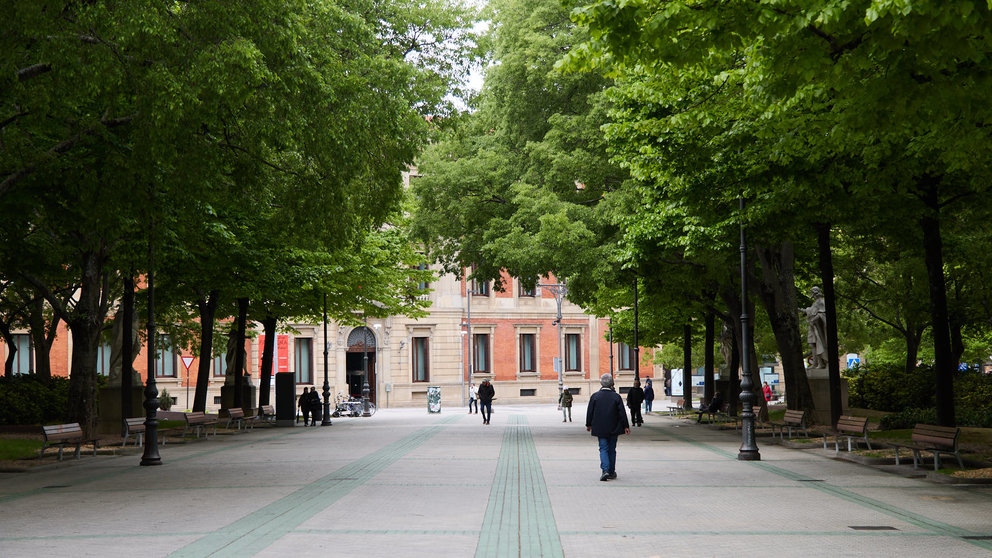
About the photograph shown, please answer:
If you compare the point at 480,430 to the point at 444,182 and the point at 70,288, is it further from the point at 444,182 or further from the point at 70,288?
the point at 70,288

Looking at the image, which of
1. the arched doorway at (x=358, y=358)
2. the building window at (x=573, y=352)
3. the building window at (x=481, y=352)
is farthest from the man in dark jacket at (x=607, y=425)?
the building window at (x=573, y=352)

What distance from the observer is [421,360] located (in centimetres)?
6444

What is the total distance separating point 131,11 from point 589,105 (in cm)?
1850

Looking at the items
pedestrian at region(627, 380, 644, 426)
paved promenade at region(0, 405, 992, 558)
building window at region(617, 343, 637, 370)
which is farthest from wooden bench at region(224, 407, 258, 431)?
building window at region(617, 343, 637, 370)

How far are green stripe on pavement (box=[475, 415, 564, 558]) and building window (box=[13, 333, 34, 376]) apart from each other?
44.9 meters

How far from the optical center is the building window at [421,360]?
64312 mm

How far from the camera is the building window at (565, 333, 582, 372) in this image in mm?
68125

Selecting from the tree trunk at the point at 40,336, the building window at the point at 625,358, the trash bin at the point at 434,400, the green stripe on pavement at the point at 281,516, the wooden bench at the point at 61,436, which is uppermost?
the tree trunk at the point at 40,336

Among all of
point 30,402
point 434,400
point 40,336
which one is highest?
point 40,336

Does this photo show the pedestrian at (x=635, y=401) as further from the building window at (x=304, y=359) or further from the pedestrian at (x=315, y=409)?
the building window at (x=304, y=359)

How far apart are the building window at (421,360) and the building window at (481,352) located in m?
3.21

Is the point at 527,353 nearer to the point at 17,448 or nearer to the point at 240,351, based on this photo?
the point at 240,351

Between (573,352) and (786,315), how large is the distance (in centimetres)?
4153

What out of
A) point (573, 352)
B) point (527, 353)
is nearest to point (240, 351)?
point (527, 353)
